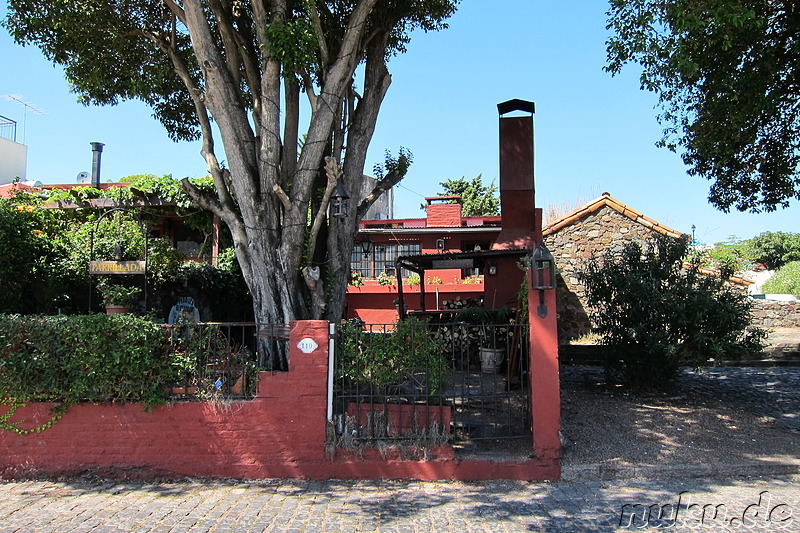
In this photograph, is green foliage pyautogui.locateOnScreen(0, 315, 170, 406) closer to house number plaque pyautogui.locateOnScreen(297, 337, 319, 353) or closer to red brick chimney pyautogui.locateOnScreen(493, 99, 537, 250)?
house number plaque pyautogui.locateOnScreen(297, 337, 319, 353)

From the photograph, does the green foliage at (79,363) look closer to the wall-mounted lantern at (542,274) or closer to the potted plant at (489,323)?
the wall-mounted lantern at (542,274)

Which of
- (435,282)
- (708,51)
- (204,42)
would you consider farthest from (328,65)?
(435,282)

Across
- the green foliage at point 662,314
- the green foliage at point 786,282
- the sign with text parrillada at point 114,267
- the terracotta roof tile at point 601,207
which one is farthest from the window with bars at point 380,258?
the green foliage at point 786,282

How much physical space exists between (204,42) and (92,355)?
360 cm

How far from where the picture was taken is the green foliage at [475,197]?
109 feet

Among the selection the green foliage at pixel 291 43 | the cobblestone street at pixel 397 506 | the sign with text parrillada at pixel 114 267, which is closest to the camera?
the cobblestone street at pixel 397 506

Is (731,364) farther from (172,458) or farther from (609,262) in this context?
(172,458)

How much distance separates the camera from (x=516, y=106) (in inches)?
485

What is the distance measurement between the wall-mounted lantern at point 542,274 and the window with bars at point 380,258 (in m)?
13.5

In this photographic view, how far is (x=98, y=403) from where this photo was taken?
5.66 meters

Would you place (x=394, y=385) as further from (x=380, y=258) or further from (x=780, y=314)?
(x=780, y=314)

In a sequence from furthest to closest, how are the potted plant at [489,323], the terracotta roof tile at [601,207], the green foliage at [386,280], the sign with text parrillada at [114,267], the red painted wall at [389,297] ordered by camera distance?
the green foliage at [386,280]
the red painted wall at [389,297]
the terracotta roof tile at [601,207]
the potted plant at [489,323]
the sign with text parrillada at [114,267]

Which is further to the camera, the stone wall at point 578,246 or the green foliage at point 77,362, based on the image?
the stone wall at point 578,246

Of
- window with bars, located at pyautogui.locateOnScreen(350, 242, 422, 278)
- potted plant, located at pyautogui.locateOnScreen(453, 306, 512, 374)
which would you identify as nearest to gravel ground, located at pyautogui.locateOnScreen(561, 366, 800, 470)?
potted plant, located at pyautogui.locateOnScreen(453, 306, 512, 374)
